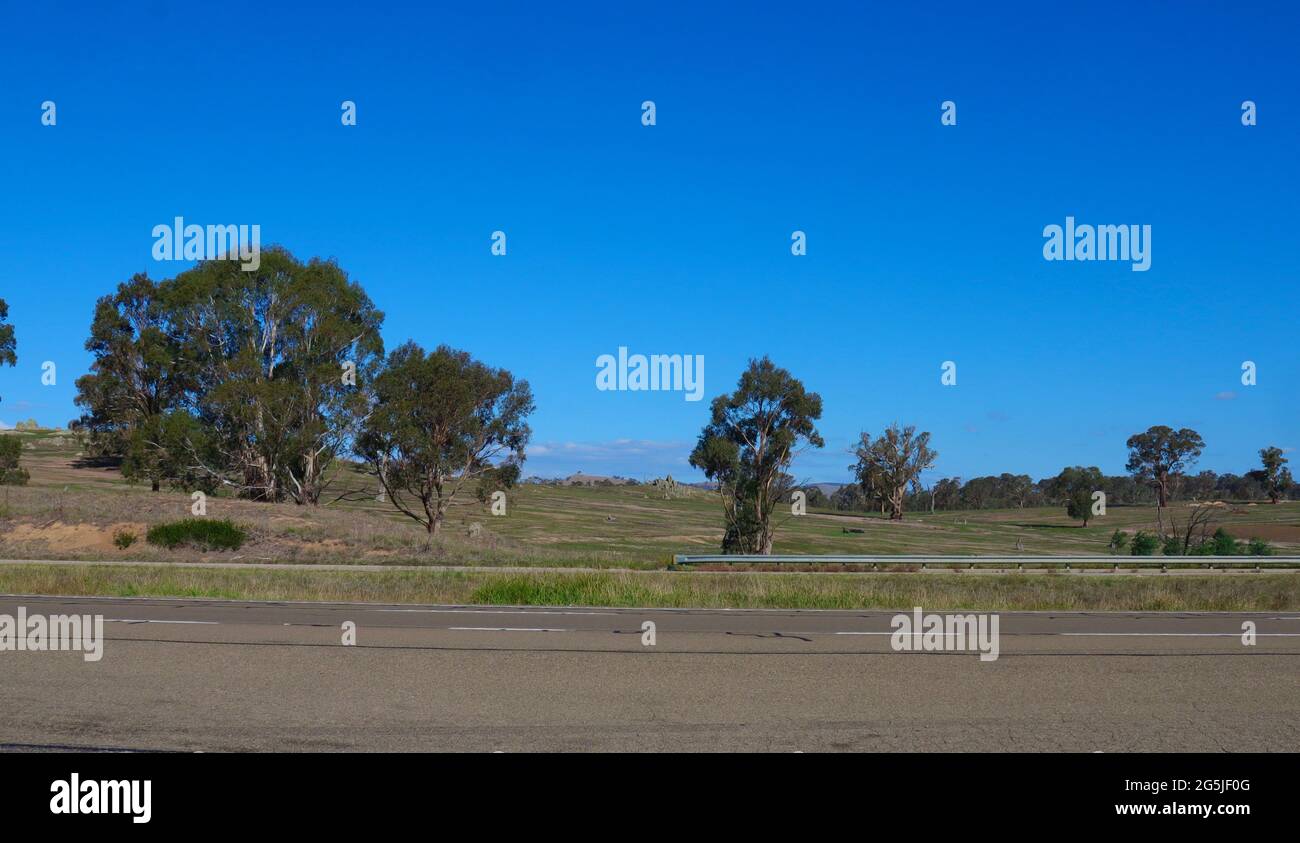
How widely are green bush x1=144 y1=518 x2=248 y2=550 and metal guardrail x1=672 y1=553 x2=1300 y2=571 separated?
15.8 metres

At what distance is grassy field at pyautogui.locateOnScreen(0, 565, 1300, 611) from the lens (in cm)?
1933

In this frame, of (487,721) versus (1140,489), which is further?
(1140,489)

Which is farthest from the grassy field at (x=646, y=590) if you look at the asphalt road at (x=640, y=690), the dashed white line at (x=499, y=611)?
the asphalt road at (x=640, y=690)

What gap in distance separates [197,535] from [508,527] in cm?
3771

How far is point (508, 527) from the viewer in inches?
2881

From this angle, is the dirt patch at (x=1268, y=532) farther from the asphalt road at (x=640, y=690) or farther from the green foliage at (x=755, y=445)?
the asphalt road at (x=640, y=690)

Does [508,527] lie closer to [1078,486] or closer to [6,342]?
[6,342]

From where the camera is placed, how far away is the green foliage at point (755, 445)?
166 feet

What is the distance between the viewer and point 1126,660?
11.6 metres

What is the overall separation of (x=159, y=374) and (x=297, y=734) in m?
55.0

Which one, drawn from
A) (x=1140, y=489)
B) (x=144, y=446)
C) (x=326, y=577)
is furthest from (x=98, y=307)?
(x=1140, y=489)

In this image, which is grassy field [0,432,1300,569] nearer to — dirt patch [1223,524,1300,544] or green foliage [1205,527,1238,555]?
dirt patch [1223,524,1300,544]

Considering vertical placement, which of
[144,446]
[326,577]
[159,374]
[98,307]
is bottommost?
A: [326,577]

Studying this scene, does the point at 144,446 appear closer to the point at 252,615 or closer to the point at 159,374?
the point at 159,374
